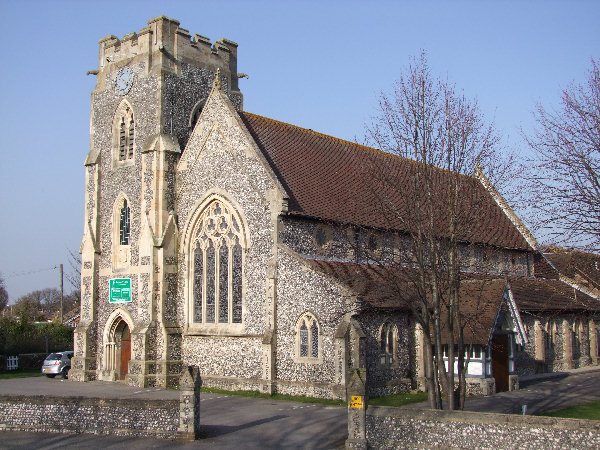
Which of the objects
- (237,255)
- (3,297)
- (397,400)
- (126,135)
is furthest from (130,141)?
(3,297)

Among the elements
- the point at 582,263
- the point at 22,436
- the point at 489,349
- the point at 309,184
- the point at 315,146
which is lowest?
the point at 22,436

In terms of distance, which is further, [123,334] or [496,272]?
[496,272]

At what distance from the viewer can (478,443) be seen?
13.1 metres

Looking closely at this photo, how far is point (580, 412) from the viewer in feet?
64.4

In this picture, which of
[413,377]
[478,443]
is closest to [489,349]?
[413,377]

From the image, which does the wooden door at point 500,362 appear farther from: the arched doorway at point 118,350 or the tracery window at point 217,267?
the arched doorway at point 118,350

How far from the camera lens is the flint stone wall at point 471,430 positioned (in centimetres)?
1230

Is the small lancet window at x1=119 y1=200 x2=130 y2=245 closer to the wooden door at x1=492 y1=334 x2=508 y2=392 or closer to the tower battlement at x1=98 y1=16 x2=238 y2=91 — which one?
the tower battlement at x1=98 y1=16 x2=238 y2=91

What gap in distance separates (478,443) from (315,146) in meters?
17.6

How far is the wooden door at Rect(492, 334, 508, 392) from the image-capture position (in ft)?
79.2

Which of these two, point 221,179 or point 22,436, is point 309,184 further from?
point 22,436

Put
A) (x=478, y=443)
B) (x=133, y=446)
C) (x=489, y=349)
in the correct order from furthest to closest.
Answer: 1. (x=489, y=349)
2. (x=133, y=446)
3. (x=478, y=443)

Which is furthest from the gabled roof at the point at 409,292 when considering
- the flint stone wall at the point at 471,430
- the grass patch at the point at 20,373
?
the grass patch at the point at 20,373

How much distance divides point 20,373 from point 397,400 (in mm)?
21645
